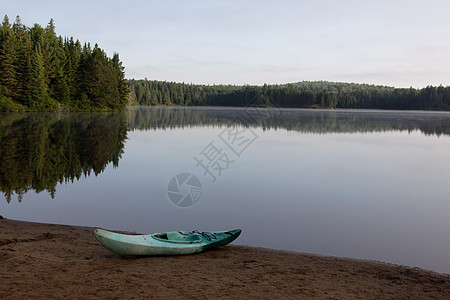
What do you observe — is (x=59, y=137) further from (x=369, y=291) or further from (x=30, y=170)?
(x=369, y=291)

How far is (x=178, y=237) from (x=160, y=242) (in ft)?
1.16

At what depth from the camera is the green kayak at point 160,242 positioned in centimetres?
537

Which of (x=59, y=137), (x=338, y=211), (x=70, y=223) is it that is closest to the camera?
(x=70, y=223)

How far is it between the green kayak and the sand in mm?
116

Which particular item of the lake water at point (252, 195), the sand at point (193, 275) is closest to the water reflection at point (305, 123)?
the lake water at point (252, 195)

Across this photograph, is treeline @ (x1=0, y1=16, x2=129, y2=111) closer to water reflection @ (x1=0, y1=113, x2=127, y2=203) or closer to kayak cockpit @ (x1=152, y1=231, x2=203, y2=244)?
water reflection @ (x1=0, y1=113, x2=127, y2=203)

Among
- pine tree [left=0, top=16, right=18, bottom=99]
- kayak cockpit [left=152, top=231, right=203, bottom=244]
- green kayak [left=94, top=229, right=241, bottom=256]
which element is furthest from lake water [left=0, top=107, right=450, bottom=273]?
pine tree [left=0, top=16, right=18, bottom=99]

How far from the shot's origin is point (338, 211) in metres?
8.89

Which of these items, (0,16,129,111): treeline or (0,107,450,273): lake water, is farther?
(0,16,129,111): treeline

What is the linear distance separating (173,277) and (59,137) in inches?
699

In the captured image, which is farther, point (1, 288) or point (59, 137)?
point (59, 137)

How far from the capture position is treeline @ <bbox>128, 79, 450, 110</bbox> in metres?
114

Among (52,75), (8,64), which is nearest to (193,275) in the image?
(8,64)

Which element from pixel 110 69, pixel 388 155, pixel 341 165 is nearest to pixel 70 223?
→ pixel 341 165
